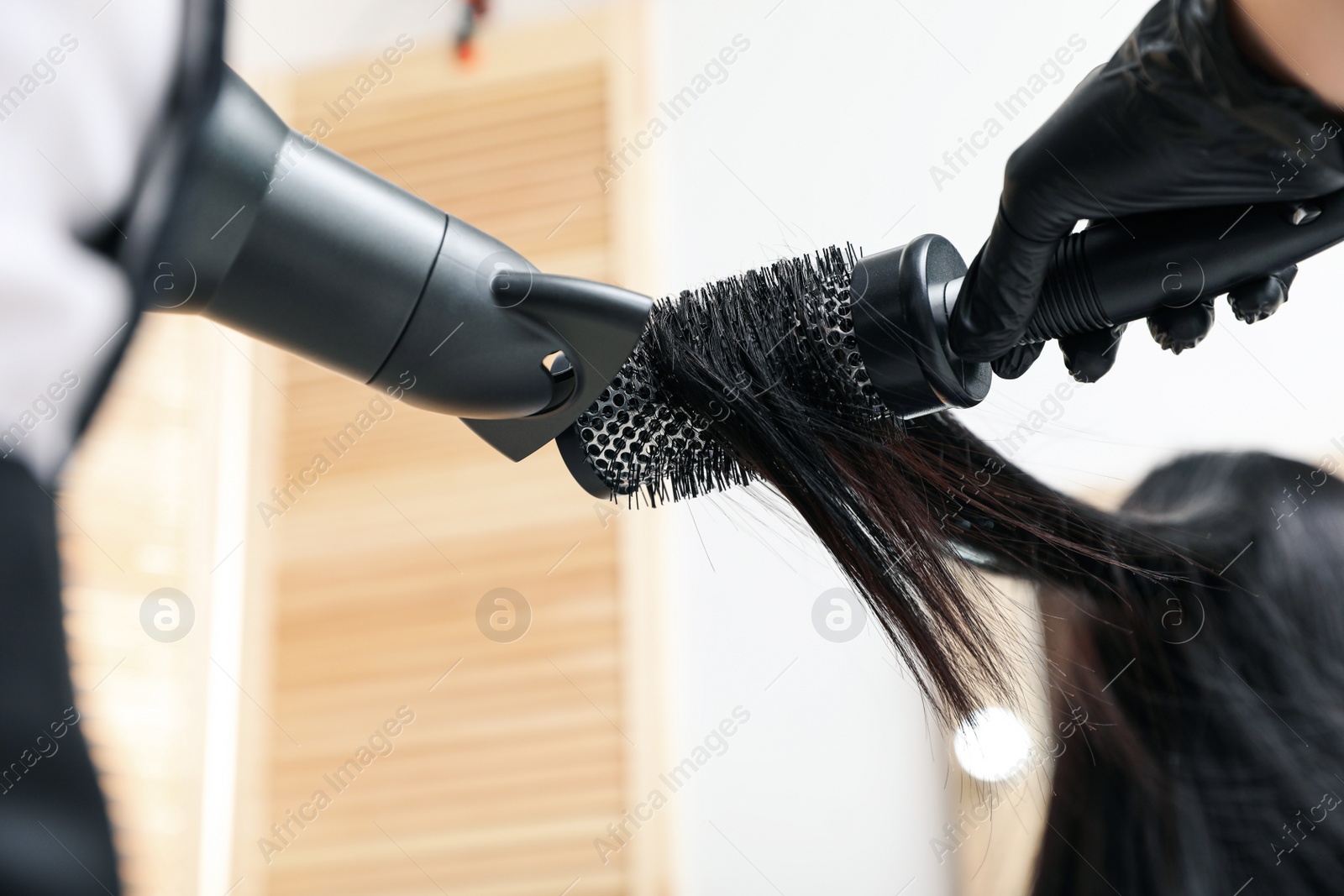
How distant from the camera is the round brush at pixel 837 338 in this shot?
1.03 ft

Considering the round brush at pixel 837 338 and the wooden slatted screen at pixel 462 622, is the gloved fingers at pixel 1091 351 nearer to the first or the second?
the round brush at pixel 837 338

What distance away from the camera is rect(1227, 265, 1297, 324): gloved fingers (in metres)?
0.31

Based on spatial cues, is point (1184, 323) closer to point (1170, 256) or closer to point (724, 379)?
point (1170, 256)

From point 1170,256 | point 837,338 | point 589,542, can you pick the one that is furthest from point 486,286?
point 589,542

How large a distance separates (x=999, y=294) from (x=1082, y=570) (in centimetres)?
23

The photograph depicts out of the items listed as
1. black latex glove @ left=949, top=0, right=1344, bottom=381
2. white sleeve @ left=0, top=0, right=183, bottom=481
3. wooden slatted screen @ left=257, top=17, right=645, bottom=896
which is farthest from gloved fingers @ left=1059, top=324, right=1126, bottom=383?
wooden slatted screen @ left=257, top=17, right=645, bottom=896

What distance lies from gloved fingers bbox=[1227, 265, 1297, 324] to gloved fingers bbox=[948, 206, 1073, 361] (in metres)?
0.06

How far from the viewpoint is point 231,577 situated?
1.18m

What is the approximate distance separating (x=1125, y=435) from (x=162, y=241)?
86cm

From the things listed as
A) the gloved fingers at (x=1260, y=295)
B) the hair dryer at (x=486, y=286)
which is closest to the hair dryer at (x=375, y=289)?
the hair dryer at (x=486, y=286)

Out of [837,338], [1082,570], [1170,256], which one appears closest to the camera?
[1170,256]

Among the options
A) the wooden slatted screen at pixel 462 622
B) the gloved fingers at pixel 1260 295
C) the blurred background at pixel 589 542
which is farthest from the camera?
the wooden slatted screen at pixel 462 622

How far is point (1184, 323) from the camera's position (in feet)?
1.06

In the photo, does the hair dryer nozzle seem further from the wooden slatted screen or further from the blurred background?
the wooden slatted screen
